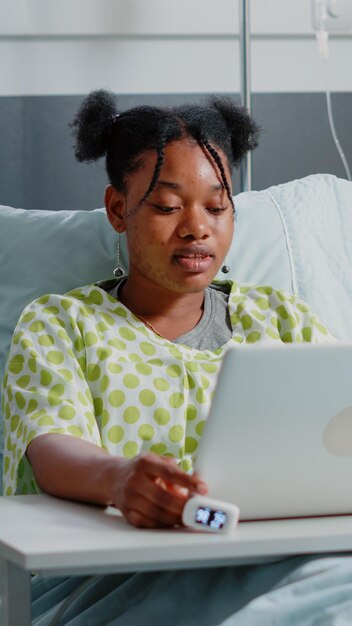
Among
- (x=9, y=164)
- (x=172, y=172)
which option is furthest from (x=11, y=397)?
(x=9, y=164)

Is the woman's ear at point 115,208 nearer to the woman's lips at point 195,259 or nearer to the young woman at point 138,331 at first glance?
the young woman at point 138,331

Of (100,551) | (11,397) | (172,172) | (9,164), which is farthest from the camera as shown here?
(9,164)

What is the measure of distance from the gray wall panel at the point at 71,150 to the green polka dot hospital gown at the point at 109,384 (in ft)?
4.53

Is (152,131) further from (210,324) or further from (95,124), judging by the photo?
(210,324)

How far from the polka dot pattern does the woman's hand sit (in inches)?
13.2

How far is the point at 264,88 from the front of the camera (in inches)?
127

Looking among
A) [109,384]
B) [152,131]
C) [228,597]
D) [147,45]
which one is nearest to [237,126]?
[152,131]

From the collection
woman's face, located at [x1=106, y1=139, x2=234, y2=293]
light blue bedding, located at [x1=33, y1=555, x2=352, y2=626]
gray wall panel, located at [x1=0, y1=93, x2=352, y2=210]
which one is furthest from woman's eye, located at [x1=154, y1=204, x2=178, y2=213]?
gray wall panel, located at [x1=0, y1=93, x2=352, y2=210]

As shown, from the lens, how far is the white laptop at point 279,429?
1104mm

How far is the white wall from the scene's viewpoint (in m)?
3.10

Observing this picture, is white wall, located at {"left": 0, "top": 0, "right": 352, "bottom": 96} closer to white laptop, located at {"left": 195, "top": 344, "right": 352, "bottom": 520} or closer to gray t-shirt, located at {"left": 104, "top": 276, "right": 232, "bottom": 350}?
gray t-shirt, located at {"left": 104, "top": 276, "right": 232, "bottom": 350}

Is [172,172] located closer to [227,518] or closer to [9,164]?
[227,518]

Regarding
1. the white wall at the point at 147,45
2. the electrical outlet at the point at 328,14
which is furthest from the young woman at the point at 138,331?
the white wall at the point at 147,45

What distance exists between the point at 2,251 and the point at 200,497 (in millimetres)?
992
